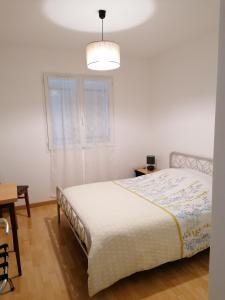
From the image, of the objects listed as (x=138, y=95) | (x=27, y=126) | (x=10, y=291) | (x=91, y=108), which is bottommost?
(x=10, y=291)

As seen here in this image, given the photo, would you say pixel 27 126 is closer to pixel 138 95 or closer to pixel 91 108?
pixel 91 108

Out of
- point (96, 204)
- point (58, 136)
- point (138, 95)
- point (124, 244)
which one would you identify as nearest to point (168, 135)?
point (138, 95)

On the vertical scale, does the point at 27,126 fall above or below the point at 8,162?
above

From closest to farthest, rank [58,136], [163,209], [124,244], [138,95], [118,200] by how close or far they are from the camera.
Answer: [124,244] → [163,209] → [118,200] → [58,136] → [138,95]

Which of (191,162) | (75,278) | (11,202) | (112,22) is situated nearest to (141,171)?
(191,162)

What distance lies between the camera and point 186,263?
2.38 meters

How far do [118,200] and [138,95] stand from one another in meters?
2.58

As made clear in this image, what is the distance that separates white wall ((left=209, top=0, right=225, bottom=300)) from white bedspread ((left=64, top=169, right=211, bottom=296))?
1091 millimetres

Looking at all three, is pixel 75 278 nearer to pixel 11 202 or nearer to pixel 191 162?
pixel 11 202

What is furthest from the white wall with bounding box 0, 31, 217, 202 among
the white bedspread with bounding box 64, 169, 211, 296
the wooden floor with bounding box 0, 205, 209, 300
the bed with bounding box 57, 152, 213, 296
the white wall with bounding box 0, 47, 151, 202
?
the wooden floor with bounding box 0, 205, 209, 300

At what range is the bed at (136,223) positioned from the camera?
6.25 feet

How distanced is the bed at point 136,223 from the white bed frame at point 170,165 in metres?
0.01

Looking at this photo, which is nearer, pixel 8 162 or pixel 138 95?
pixel 8 162

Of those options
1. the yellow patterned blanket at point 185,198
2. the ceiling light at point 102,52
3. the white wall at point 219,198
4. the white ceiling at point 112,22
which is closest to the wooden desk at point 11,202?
the yellow patterned blanket at point 185,198
